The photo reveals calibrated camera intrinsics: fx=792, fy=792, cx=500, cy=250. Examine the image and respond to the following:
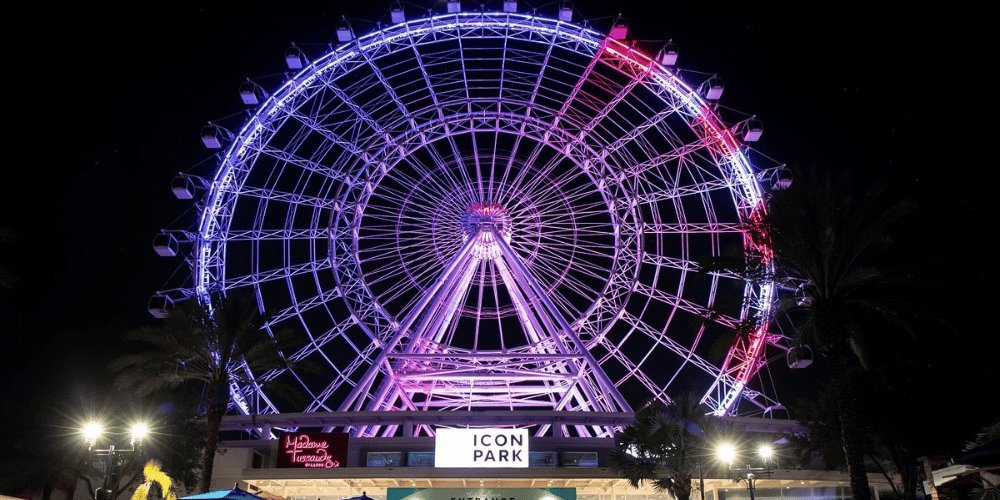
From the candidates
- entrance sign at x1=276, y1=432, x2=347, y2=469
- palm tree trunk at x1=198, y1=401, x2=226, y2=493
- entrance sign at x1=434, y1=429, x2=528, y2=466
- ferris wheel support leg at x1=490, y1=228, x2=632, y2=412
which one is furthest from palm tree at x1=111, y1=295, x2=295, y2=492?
ferris wheel support leg at x1=490, y1=228, x2=632, y2=412

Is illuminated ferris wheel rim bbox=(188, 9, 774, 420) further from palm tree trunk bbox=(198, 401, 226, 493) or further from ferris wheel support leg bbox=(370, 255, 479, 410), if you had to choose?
palm tree trunk bbox=(198, 401, 226, 493)

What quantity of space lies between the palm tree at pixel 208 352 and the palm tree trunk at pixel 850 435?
1535cm

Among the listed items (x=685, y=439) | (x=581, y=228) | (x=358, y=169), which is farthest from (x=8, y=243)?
(x=581, y=228)

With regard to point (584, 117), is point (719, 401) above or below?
below

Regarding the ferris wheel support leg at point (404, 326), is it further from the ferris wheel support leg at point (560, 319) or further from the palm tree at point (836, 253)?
the palm tree at point (836, 253)

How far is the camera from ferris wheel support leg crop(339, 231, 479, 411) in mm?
29109

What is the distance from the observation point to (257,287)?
3033 centimetres

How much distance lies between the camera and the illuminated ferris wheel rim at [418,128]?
3016 cm

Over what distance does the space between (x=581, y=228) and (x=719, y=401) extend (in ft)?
28.0


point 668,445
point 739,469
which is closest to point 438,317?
point 668,445

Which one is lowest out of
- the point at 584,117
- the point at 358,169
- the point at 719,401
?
the point at 719,401

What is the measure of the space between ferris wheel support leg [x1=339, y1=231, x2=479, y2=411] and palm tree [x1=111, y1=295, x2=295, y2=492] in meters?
6.04

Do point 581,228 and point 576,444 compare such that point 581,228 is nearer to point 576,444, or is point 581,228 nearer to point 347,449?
point 576,444

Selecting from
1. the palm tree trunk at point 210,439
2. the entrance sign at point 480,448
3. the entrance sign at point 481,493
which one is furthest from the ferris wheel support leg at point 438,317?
the palm tree trunk at point 210,439
